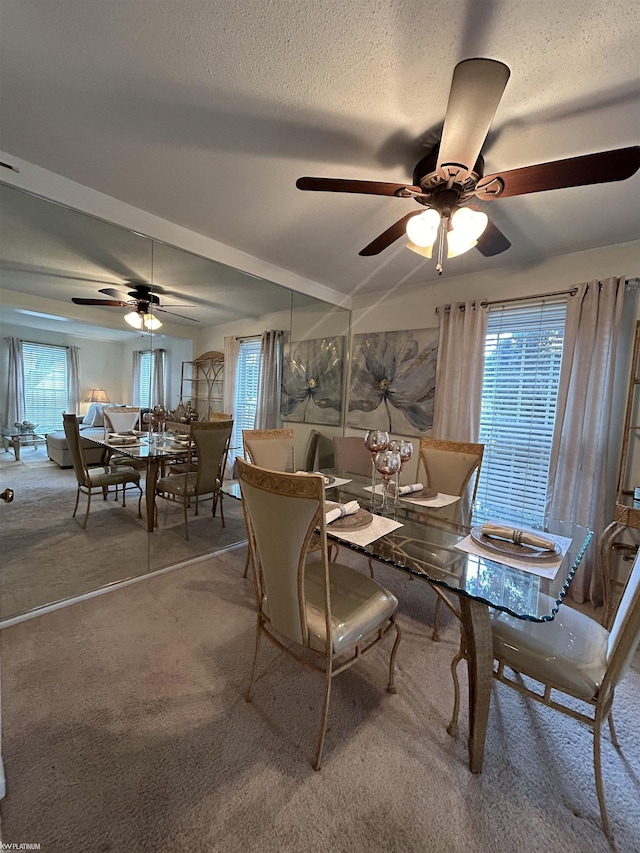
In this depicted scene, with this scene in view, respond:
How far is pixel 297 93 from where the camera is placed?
1.35 meters

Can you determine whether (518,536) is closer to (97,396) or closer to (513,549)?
(513,549)

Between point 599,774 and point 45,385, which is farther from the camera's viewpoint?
point 45,385

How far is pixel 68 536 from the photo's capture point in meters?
2.28

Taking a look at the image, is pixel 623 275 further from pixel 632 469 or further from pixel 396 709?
pixel 396 709

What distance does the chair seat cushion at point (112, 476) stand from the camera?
8.00 feet

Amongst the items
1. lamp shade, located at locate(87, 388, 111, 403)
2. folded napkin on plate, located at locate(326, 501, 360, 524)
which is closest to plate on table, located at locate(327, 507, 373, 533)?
folded napkin on plate, located at locate(326, 501, 360, 524)

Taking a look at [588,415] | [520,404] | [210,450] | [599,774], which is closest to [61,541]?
[210,450]

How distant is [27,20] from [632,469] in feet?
12.4

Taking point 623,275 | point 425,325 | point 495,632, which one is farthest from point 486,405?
point 495,632

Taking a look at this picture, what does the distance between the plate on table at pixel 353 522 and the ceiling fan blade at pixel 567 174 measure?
1510 mm

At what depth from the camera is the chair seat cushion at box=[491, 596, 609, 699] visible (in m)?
1.16

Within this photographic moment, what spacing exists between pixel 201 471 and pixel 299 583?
76.2 inches

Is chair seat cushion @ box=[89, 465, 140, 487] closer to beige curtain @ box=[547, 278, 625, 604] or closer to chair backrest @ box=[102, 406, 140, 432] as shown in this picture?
chair backrest @ box=[102, 406, 140, 432]

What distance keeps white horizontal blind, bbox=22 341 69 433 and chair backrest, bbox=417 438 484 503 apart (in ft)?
8.26
